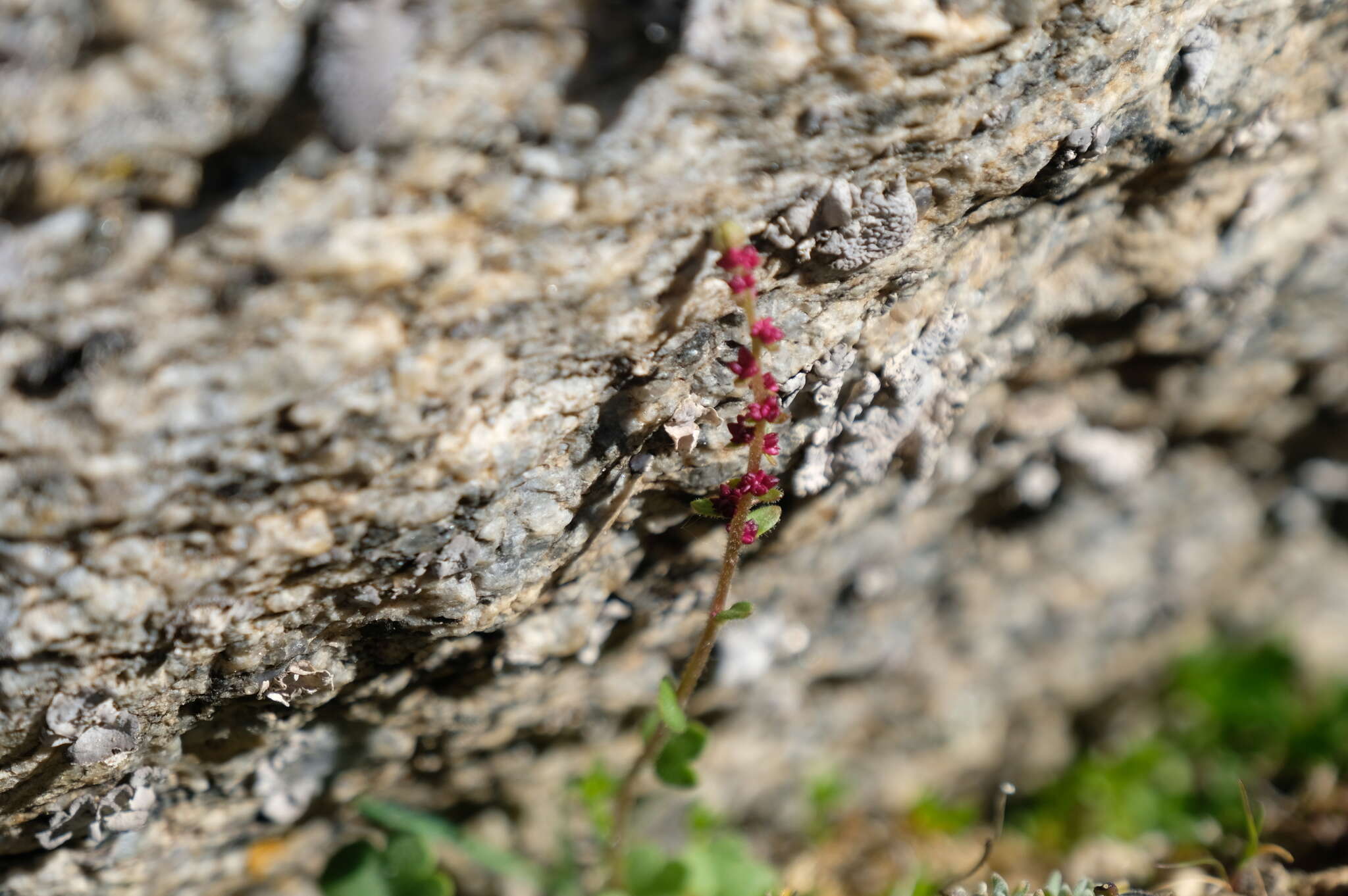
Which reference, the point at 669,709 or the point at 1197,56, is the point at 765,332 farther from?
the point at 1197,56

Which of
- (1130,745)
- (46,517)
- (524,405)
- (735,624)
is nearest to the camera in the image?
(46,517)

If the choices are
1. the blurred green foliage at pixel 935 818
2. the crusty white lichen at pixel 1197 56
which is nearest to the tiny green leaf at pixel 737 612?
the crusty white lichen at pixel 1197 56

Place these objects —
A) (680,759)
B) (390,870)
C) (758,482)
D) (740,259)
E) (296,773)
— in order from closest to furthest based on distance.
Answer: (740,259) < (758,482) < (680,759) < (296,773) < (390,870)

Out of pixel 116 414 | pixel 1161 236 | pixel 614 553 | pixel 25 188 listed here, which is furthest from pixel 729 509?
pixel 1161 236

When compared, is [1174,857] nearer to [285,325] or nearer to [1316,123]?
[1316,123]

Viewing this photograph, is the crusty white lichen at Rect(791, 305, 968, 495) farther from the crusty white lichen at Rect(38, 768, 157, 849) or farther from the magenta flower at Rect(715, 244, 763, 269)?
the crusty white lichen at Rect(38, 768, 157, 849)

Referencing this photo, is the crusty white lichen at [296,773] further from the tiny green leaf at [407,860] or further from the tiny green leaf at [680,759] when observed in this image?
the tiny green leaf at [680,759]

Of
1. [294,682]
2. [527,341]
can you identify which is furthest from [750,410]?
[294,682]
